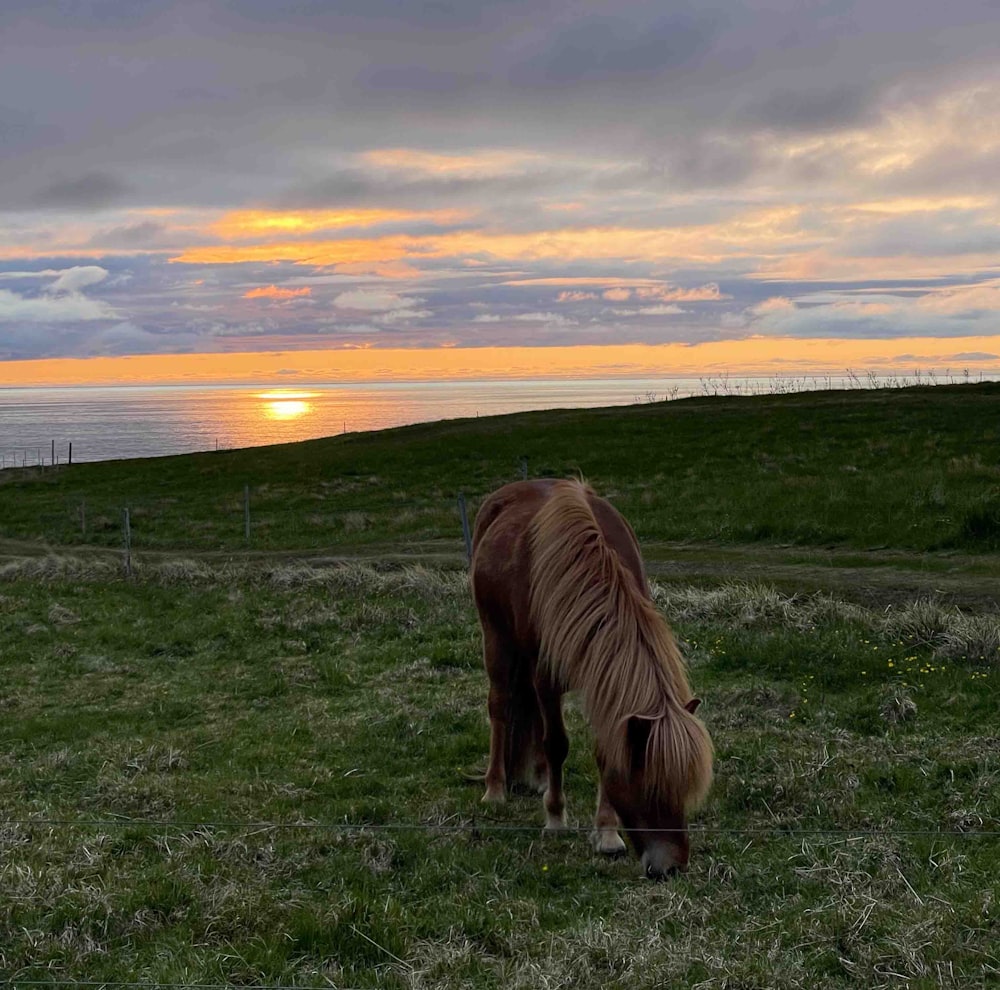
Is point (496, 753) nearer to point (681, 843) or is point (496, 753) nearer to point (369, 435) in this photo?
point (681, 843)

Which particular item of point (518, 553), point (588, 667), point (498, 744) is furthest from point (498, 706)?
point (588, 667)

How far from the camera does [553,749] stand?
5.99 meters

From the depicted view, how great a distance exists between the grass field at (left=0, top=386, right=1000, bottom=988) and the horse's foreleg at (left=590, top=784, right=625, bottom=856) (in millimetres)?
106

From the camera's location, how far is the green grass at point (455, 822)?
4363mm

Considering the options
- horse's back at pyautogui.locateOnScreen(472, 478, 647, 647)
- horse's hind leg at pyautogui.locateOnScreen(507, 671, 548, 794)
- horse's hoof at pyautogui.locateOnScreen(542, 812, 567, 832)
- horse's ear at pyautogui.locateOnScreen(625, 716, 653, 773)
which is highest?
horse's back at pyautogui.locateOnScreen(472, 478, 647, 647)

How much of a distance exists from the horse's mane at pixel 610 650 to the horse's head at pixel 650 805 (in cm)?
1

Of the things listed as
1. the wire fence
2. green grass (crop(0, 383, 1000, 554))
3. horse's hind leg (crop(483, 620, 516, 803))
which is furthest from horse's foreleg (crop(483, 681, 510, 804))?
green grass (crop(0, 383, 1000, 554))

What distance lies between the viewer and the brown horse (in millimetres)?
4762

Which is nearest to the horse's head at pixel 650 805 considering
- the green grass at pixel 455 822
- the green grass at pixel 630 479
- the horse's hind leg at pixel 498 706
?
the green grass at pixel 455 822

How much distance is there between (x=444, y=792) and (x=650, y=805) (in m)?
2.45

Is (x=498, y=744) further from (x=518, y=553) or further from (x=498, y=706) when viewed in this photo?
(x=518, y=553)

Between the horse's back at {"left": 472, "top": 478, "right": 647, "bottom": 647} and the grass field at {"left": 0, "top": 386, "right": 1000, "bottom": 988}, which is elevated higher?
the horse's back at {"left": 472, "top": 478, "right": 647, "bottom": 647}

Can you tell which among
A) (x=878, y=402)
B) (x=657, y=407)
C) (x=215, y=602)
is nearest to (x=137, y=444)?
(x=657, y=407)

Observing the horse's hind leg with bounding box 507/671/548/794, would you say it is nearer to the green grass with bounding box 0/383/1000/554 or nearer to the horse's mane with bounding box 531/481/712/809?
the horse's mane with bounding box 531/481/712/809
